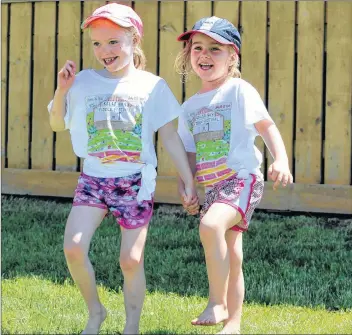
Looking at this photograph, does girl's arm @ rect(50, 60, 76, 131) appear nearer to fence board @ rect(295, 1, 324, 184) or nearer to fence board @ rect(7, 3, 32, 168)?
fence board @ rect(295, 1, 324, 184)

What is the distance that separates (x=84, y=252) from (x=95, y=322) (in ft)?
1.11

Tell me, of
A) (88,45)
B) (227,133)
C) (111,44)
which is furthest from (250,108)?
(88,45)

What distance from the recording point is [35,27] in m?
7.83

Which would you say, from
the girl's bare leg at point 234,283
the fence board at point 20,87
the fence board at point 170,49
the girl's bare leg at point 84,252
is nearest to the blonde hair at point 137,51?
the girl's bare leg at point 84,252

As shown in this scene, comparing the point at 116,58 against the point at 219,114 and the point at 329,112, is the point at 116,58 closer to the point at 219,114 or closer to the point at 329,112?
the point at 219,114

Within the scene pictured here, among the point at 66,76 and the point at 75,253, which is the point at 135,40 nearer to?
the point at 66,76

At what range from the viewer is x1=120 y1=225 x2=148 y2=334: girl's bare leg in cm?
382

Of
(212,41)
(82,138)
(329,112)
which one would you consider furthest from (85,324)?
(329,112)

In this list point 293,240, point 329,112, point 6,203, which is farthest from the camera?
point 6,203

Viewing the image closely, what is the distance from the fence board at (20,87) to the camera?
784cm

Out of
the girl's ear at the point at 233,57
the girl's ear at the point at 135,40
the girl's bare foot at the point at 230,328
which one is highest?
the girl's ear at the point at 135,40

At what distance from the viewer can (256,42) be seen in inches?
281

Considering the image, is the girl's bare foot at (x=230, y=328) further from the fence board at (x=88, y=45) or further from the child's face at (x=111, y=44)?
the fence board at (x=88, y=45)

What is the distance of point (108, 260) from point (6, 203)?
224cm
